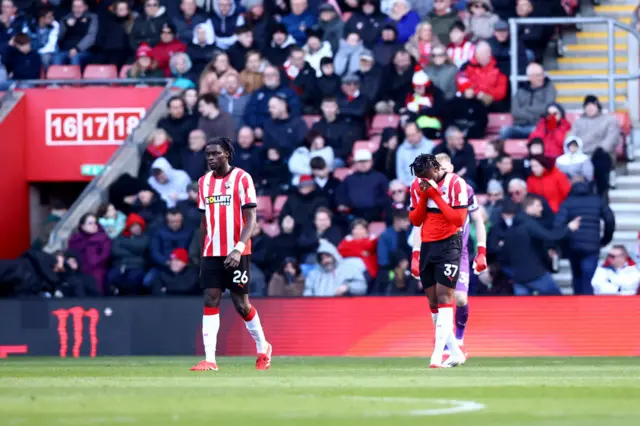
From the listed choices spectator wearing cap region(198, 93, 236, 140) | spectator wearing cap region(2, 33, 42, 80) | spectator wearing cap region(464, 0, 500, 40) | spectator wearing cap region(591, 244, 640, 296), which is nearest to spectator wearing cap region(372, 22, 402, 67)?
spectator wearing cap region(464, 0, 500, 40)

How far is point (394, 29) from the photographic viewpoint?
71.7 ft

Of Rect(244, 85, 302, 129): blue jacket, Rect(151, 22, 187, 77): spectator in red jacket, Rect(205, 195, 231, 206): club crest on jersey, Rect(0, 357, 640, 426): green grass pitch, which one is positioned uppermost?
Rect(151, 22, 187, 77): spectator in red jacket

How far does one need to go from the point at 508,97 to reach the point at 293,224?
4.00m

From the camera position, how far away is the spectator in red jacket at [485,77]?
21125 millimetres

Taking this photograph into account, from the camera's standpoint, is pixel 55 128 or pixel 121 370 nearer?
pixel 121 370

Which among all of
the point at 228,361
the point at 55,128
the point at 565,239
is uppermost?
the point at 55,128

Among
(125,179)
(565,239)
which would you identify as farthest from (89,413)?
(125,179)

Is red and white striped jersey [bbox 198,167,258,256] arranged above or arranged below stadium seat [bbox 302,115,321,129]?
below

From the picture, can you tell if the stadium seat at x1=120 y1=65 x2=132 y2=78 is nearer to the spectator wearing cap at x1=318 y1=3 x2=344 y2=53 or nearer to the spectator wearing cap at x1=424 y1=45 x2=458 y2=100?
the spectator wearing cap at x1=318 y1=3 x2=344 y2=53

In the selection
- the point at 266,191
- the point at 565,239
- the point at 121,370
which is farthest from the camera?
the point at 266,191

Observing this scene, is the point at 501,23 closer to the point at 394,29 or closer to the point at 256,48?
the point at 394,29

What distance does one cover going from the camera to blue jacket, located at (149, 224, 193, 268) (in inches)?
Result: 776

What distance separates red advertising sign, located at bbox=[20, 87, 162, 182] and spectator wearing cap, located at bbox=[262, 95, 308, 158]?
3.46 meters

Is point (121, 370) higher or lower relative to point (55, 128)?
lower
